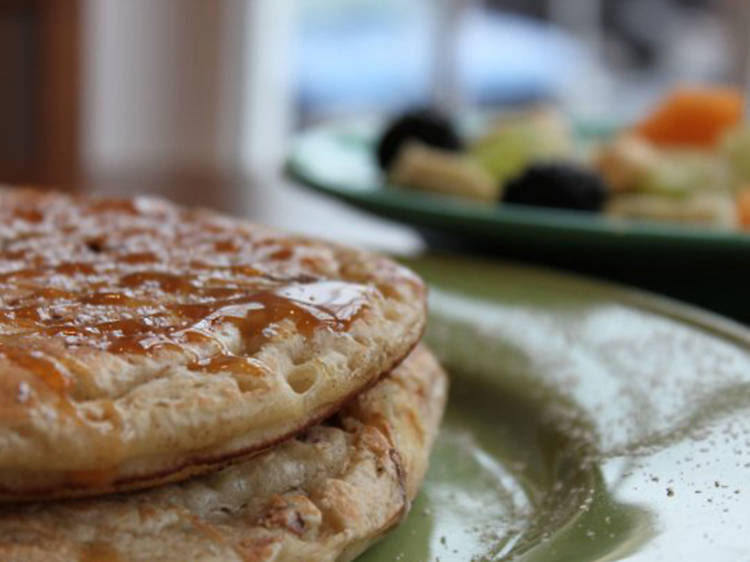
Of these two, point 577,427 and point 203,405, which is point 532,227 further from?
point 203,405

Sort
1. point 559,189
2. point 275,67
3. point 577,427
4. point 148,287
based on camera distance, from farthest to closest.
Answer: point 275,67 → point 559,189 → point 577,427 → point 148,287

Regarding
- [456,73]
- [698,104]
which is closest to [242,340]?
[698,104]

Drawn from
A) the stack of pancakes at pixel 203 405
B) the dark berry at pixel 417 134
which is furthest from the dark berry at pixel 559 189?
the stack of pancakes at pixel 203 405

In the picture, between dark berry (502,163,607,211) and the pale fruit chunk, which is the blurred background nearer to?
the pale fruit chunk

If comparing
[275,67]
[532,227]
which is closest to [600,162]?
[532,227]

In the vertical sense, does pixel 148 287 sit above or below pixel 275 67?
above

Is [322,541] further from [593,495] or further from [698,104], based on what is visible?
[698,104]

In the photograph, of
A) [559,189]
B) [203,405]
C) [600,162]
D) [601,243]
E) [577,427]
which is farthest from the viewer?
[600,162]
